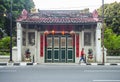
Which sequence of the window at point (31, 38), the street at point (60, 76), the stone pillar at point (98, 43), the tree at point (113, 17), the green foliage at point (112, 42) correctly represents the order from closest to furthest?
1. the street at point (60, 76)
2. the stone pillar at point (98, 43)
3. the window at point (31, 38)
4. the green foliage at point (112, 42)
5. the tree at point (113, 17)

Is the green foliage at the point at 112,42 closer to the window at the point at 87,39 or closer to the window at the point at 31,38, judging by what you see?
the window at the point at 87,39

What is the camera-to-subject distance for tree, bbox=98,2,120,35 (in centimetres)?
5106

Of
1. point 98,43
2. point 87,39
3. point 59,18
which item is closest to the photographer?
point 98,43

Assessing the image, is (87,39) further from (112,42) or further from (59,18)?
(112,42)

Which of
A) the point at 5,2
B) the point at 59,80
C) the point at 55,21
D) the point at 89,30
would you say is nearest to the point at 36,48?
the point at 55,21

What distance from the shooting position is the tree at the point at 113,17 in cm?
5106

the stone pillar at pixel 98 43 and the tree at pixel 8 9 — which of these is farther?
the tree at pixel 8 9

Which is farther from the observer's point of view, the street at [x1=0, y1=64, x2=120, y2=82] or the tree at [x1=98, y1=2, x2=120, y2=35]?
the tree at [x1=98, y1=2, x2=120, y2=35]

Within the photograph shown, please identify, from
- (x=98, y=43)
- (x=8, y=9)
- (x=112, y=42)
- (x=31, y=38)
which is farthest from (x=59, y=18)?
(x=8, y=9)

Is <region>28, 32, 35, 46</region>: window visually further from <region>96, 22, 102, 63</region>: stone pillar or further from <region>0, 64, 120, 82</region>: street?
<region>0, 64, 120, 82</region>: street

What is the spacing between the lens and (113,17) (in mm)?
50969

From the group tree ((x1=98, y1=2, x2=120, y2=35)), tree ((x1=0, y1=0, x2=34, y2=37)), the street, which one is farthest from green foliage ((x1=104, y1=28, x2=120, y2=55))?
the street

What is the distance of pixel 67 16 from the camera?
114 feet

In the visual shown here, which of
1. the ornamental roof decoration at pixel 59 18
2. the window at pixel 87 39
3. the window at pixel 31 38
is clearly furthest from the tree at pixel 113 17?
the window at pixel 31 38
